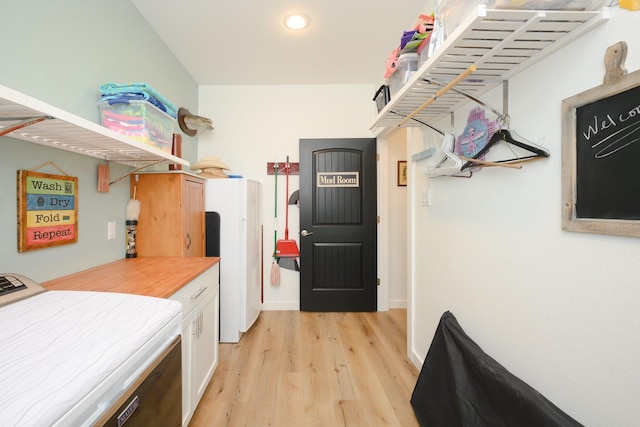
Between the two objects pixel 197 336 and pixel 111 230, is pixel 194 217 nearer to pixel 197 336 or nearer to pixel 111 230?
pixel 111 230

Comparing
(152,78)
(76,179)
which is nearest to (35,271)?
(76,179)

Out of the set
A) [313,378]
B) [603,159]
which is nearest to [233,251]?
[313,378]

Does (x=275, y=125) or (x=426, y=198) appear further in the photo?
(x=275, y=125)

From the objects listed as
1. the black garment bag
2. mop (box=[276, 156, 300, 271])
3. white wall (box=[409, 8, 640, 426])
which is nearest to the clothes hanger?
white wall (box=[409, 8, 640, 426])

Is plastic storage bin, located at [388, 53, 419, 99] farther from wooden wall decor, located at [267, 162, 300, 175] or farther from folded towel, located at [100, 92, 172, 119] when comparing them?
wooden wall decor, located at [267, 162, 300, 175]

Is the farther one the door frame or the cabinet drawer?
the door frame

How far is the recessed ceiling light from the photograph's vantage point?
6.08 ft

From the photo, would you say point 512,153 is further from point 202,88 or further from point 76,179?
point 202,88

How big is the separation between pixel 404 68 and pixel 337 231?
1.77 metres

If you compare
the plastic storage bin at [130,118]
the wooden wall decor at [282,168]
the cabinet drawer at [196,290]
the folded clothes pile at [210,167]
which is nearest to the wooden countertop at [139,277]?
the cabinet drawer at [196,290]

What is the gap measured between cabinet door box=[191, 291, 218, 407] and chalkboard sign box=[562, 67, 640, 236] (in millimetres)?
1712

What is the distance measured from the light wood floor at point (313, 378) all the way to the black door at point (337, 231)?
313 millimetres

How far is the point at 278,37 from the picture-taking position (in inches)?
81.8

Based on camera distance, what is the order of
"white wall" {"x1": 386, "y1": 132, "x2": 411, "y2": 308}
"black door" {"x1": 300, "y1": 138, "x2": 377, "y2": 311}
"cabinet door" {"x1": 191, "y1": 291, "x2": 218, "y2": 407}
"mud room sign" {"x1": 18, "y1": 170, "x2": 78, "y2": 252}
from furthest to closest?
"white wall" {"x1": 386, "y1": 132, "x2": 411, "y2": 308} < "black door" {"x1": 300, "y1": 138, "x2": 377, "y2": 311} < "cabinet door" {"x1": 191, "y1": 291, "x2": 218, "y2": 407} < "mud room sign" {"x1": 18, "y1": 170, "x2": 78, "y2": 252}
